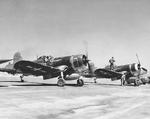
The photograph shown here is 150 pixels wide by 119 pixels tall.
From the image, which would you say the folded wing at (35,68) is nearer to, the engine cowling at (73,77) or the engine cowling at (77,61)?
the engine cowling at (73,77)

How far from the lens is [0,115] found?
676 centimetres

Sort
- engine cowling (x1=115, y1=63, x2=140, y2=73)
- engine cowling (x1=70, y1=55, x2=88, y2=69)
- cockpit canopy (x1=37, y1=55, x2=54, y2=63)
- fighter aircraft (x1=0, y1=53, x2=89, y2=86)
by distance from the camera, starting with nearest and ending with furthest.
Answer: fighter aircraft (x1=0, y1=53, x2=89, y2=86) → engine cowling (x1=70, y1=55, x2=88, y2=69) → cockpit canopy (x1=37, y1=55, x2=54, y2=63) → engine cowling (x1=115, y1=63, x2=140, y2=73)

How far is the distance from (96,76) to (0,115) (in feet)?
87.8

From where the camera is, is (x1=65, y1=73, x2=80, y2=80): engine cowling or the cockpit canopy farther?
the cockpit canopy

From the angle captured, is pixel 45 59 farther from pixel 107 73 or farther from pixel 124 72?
pixel 124 72

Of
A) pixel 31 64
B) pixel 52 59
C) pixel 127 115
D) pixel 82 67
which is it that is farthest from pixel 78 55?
pixel 127 115

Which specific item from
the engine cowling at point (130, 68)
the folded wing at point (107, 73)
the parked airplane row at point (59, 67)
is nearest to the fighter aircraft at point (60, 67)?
the parked airplane row at point (59, 67)

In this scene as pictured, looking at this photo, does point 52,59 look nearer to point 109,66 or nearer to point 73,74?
point 73,74

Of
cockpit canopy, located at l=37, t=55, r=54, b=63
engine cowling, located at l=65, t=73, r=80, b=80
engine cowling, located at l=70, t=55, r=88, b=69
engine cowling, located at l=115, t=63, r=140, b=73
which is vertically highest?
cockpit canopy, located at l=37, t=55, r=54, b=63

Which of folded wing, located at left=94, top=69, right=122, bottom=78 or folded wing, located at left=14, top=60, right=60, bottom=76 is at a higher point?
folded wing, located at left=14, top=60, right=60, bottom=76

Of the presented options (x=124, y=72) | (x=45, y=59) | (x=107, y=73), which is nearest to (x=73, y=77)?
(x=45, y=59)

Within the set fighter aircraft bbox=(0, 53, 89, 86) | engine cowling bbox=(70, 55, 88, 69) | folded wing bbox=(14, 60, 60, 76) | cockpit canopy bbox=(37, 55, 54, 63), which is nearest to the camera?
folded wing bbox=(14, 60, 60, 76)

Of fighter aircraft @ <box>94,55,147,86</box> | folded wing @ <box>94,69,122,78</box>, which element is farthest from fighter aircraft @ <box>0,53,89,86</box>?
fighter aircraft @ <box>94,55,147,86</box>

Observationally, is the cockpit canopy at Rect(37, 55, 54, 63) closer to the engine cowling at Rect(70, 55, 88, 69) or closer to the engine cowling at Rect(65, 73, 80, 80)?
the engine cowling at Rect(70, 55, 88, 69)
